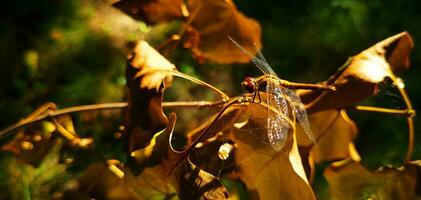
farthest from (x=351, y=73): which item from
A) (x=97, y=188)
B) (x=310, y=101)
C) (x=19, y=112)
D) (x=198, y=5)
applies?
(x=19, y=112)

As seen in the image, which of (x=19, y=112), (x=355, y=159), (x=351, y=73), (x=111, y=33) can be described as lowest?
(x=19, y=112)

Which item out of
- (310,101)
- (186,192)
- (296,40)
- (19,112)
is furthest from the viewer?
(296,40)

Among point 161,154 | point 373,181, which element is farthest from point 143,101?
point 373,181

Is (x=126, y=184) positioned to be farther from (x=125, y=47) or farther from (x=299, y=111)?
(x=125, y=47)

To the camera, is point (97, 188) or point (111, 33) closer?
point (97, 188)

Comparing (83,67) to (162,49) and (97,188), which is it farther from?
(97,188)

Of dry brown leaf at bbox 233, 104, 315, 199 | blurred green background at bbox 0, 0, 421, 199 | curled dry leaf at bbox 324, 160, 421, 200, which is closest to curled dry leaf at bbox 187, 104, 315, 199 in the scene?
dry brown leaf at bbox 233, 104, 315, 199

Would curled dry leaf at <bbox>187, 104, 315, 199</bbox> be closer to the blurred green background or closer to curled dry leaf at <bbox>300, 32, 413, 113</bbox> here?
curled dry leaf at <bbox>300, 32, 413, 113</bbox>

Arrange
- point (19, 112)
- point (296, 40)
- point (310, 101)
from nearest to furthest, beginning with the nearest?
point (310, 101) < point (19, 112) < point (296, 40)
